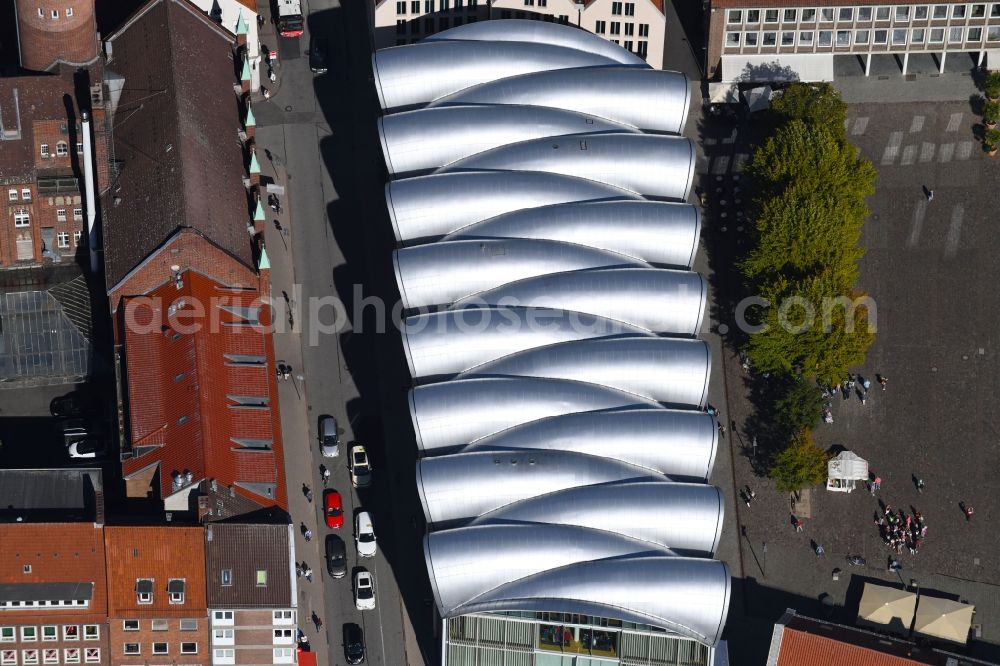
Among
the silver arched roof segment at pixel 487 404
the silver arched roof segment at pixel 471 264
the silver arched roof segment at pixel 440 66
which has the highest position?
the silver arched roof segment at pixel 440 66

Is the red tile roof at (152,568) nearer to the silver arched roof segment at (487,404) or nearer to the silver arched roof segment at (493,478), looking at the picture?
the silver arched roof segment at (493,478)

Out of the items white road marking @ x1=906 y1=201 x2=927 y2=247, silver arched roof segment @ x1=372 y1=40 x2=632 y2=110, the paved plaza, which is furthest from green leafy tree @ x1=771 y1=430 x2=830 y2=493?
silver arched roof segment @ x1=372 y1=40 x2=632 y2=110

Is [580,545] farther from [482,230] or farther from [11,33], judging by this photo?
[11,33]

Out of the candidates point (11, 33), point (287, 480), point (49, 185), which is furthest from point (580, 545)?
point (11, 33)

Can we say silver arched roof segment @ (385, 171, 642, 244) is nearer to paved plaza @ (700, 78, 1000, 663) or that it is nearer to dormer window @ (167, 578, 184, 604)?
Answer: paved plaza @ (700, 78, 1000, 663)

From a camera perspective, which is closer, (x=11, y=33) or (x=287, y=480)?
(x=287, y=480)

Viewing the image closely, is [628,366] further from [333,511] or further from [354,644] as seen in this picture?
[354,644]

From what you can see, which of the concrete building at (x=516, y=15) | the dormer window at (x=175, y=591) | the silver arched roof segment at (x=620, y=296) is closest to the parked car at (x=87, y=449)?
the dormer window at (x=175, y=591)
